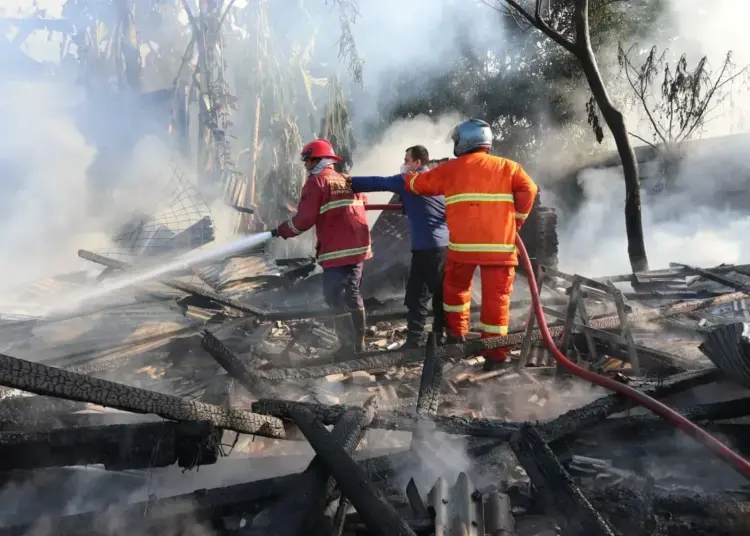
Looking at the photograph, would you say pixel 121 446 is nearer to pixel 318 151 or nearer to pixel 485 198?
pixel 485 198

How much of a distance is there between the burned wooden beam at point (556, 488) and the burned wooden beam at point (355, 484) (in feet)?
2.18

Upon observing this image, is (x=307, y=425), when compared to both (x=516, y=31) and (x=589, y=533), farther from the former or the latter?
(x=516, y=31)

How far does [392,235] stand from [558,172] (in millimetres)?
10241

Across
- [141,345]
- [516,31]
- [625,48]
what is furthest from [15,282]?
[625,48]

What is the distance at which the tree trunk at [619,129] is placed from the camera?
26.5ft

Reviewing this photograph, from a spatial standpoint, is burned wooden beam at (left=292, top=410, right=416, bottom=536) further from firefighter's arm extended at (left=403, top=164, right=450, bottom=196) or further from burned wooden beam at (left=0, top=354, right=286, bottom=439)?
firefighter's arm extended at (left=403, top=164, right=450, bottom=196)

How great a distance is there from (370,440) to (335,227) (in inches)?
87.1

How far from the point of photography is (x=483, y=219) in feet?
13.8

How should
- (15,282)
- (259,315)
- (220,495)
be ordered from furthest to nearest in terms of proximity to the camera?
(15,282) < (259,315) < (220,495)

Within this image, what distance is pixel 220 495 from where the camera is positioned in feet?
7.15

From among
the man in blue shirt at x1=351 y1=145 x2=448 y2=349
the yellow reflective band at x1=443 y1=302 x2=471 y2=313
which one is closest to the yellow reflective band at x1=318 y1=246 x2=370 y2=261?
the man in blue shirt at x1=351 y1=145 x2=448 y2=349

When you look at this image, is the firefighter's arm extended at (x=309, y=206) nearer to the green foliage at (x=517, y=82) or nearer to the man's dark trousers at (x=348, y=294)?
the man's dark trousers at (x=348, y=294)

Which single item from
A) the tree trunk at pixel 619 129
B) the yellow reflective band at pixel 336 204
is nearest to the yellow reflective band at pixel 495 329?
the yellow reflective band at pixel 336 204

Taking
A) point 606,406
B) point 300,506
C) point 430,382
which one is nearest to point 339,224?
point 430,382
